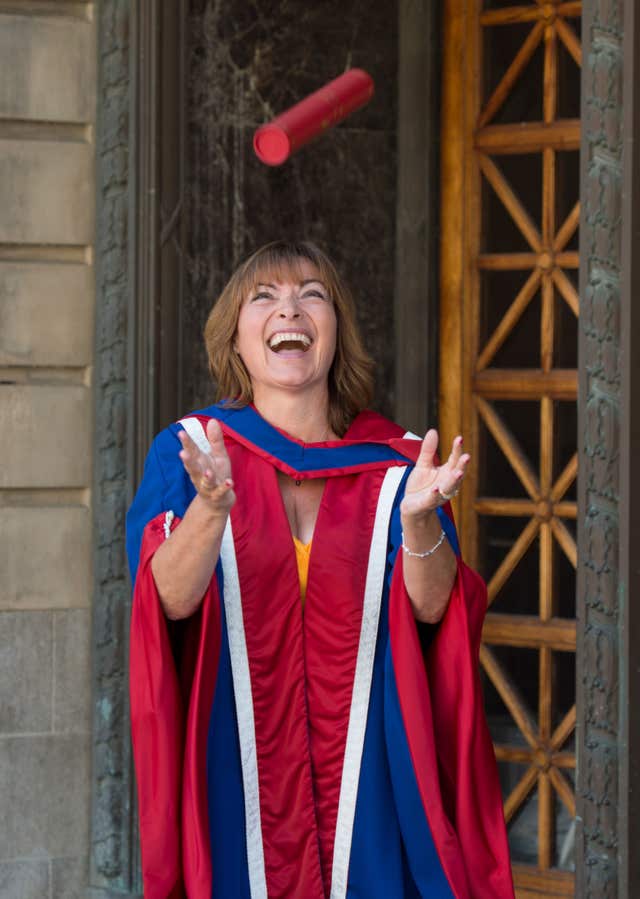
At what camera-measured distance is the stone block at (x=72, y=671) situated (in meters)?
5.95

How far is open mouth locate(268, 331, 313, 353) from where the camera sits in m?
3.75

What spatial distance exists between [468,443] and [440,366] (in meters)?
0.30

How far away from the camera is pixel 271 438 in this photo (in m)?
3.76

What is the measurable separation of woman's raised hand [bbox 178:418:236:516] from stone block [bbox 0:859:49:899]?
10.00ft

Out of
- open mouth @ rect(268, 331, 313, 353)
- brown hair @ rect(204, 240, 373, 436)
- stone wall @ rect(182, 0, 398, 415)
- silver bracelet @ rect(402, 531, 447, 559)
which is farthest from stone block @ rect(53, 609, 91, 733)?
silver bracelet @ rect(402, 531, 447, 559)

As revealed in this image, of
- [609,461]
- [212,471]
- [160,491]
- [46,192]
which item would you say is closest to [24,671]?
[46,192]

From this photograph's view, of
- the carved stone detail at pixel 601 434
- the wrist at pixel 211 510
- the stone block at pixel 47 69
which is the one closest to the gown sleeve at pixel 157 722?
the wrist at pixel 211 510

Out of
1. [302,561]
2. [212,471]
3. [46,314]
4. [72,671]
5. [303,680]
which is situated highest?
[46,314]

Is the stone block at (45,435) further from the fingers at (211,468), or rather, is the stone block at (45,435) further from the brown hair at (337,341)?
the fingers at (211,468)

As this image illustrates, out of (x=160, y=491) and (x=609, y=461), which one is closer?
(x=160, y=491)

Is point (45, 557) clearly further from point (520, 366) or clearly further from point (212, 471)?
point (212, 471)

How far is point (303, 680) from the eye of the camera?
3.67 meters

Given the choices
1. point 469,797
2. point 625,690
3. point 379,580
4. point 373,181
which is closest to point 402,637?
point 379,580

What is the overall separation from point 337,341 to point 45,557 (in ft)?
7.63
